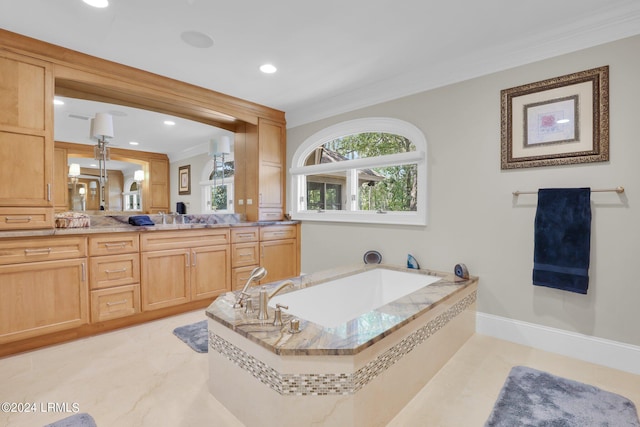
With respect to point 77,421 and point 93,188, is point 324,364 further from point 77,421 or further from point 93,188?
point 93,188

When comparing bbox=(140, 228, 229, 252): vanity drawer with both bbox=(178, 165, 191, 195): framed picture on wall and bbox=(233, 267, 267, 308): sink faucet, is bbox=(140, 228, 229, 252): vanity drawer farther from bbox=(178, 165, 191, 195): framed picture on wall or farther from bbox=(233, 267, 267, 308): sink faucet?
bbox=(233, 267, 267, 308): sink faucet

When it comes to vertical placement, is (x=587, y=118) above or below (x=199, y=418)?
above

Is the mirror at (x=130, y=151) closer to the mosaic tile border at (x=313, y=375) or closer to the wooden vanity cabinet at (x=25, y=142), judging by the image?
the wooden vanity cabinet at (x=25, y=142)

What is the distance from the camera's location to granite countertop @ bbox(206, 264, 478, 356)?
1.34 metres

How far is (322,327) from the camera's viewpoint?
61.9 inches

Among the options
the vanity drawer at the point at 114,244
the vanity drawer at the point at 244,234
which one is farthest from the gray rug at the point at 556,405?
the vanity drawer at the point at 114,244

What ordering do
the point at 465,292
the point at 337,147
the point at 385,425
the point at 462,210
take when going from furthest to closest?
the point at 337,147 → the point at 462,210 → the point at 465,292 → the point at 385,425

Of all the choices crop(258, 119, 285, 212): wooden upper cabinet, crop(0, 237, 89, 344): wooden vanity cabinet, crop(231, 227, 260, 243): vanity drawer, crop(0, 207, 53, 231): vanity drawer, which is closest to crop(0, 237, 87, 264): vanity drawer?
crop(0, 237, 89, 344): wooden vanity cabinet

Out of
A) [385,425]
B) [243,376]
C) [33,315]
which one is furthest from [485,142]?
[33,315]

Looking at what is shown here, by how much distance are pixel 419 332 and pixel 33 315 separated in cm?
277

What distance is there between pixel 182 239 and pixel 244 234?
723 millimetres

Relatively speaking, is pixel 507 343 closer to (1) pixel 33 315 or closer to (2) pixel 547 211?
(2) pixel 547 211

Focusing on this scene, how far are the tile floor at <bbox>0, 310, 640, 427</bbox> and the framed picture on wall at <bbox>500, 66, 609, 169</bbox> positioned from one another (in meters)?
1.44

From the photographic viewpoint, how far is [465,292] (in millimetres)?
2480
